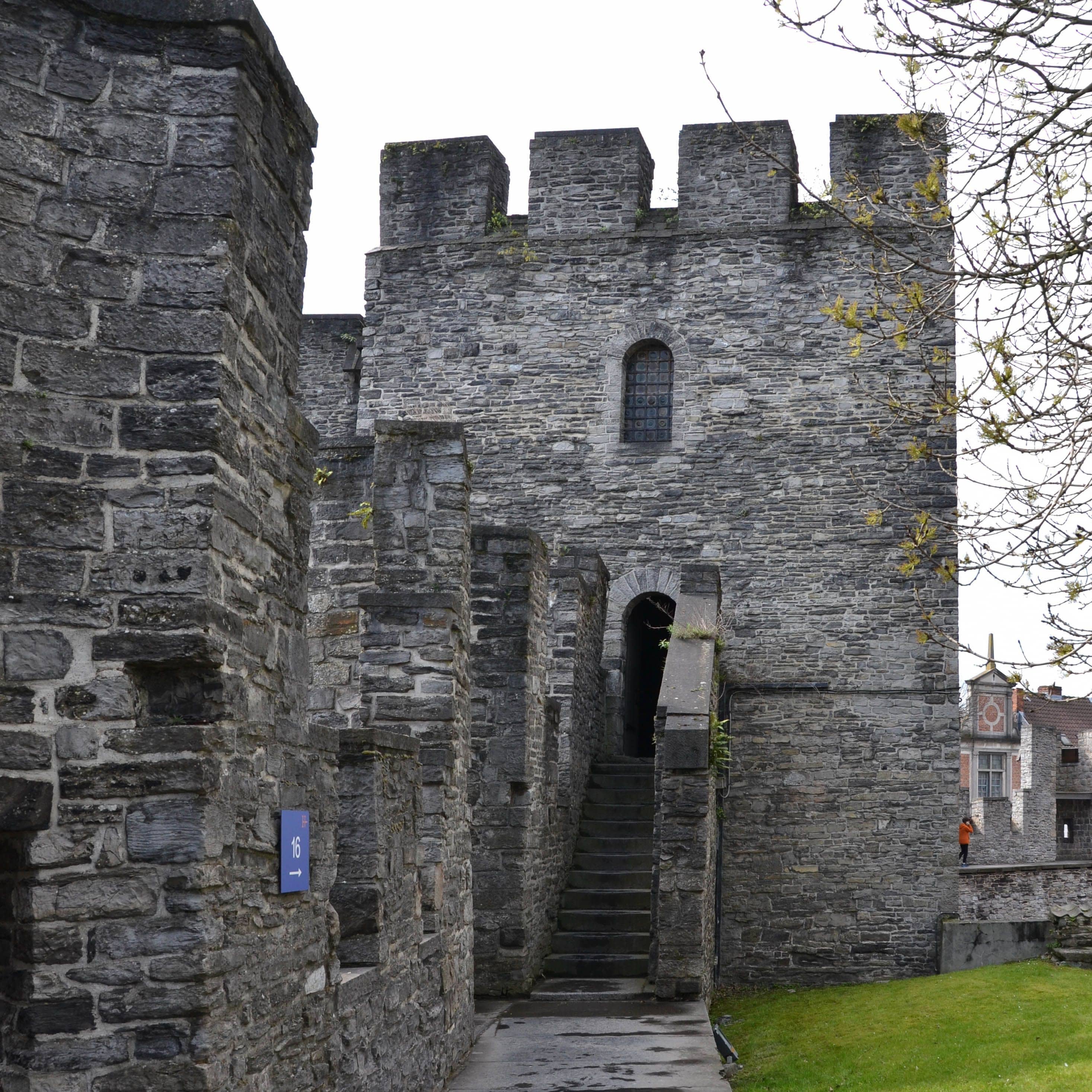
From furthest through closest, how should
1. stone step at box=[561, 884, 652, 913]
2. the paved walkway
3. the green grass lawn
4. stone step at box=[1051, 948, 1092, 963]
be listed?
stone step at box=[1051, 948, 1092, 963] → stone step at box=[561, 884, 652, 913] → the green grass lawn → the paved walkway

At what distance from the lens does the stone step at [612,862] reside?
12.7 metres

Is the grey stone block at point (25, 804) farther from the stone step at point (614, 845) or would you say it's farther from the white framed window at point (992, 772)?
the white framed window at point (992, 772)

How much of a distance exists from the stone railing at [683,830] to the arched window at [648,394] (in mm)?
5328

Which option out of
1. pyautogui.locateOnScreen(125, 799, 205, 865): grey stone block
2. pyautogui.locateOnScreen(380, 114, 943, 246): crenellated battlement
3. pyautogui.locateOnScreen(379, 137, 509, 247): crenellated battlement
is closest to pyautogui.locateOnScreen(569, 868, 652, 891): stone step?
pyautogui.locateOnScreen(125, 799, 205, 865): grey stone block

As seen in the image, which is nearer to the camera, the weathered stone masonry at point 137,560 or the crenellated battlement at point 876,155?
the weathered stone masonry at point 137,560

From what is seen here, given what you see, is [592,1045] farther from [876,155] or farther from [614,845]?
[876,155]

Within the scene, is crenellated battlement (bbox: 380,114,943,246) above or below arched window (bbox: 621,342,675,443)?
above

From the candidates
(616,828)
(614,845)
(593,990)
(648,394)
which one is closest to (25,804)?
(593,990)

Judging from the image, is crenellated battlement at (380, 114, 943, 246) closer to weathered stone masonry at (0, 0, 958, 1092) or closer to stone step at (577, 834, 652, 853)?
weathered stone masonry at (0, 0, 958, 1092)

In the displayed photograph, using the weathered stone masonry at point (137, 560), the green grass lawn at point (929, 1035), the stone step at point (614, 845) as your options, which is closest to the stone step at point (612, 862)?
the stone step at point (614, 845)

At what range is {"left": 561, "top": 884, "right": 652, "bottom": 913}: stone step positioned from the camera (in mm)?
12148

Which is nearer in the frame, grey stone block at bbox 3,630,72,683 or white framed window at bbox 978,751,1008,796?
grey stone block at bbox 3,630,72,683

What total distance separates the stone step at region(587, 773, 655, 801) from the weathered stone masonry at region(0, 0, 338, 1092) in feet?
29.9

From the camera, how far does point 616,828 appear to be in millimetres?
13438
